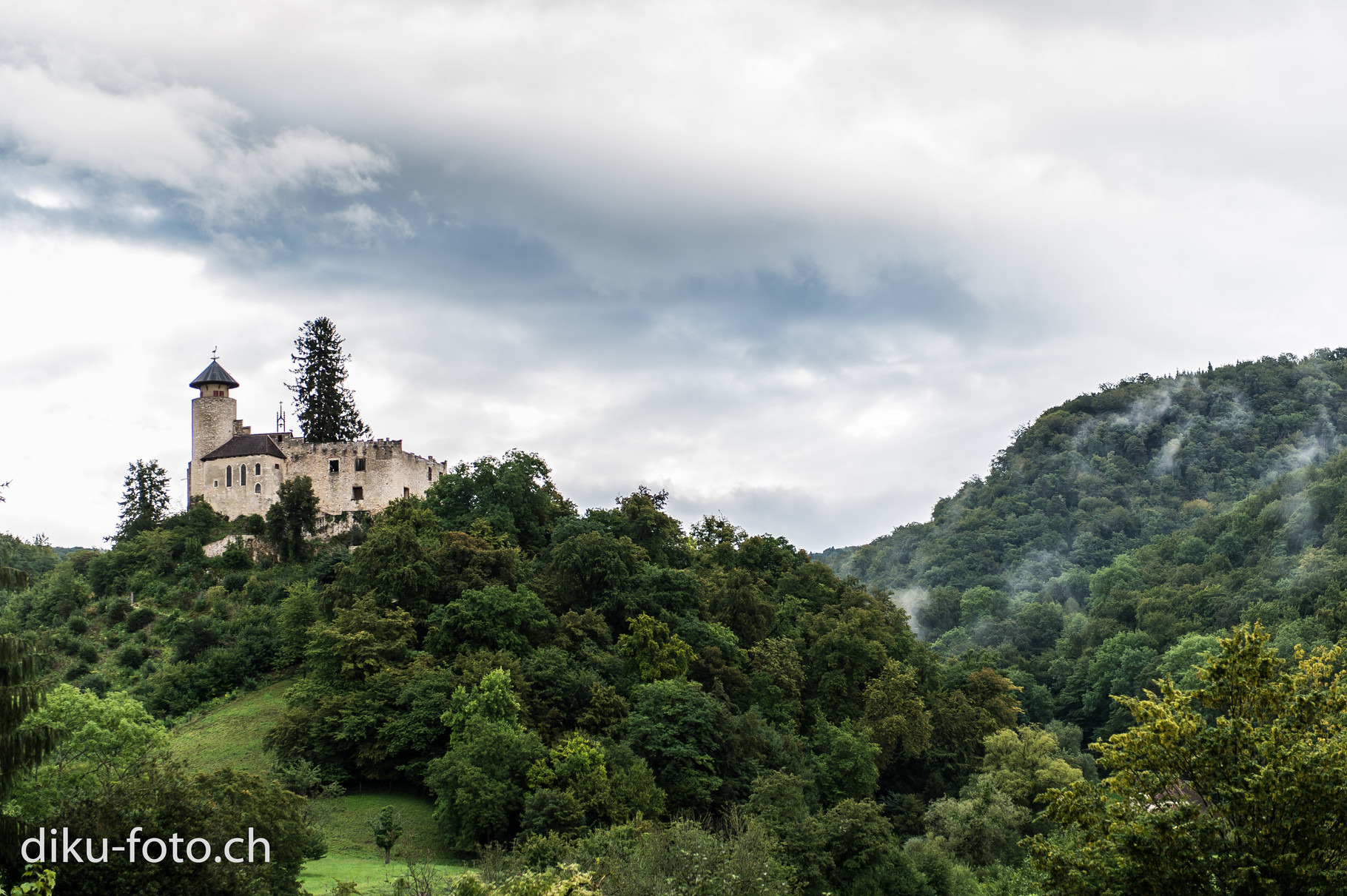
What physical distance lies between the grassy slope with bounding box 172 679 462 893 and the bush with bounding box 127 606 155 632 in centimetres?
948

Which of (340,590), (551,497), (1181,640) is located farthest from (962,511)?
(340,590)

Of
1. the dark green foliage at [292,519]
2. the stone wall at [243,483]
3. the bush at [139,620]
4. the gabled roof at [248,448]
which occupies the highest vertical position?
the gabled roof at [248,448]

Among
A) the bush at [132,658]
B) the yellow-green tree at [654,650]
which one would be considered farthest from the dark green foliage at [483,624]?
the bush at [132,658]

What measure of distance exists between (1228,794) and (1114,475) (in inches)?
5970

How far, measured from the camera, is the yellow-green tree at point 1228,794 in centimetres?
1972

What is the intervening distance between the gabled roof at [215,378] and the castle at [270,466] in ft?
0.14

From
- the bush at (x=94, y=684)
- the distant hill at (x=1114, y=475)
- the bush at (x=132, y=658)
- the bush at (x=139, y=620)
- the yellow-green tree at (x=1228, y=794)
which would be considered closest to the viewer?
the yellow-green tree at (x=1228, y=794)

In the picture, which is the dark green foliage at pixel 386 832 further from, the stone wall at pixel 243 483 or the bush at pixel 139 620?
the stone wall at pixel 243 483

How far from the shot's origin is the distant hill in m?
146

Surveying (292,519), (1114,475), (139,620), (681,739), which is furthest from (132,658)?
(1114,475)

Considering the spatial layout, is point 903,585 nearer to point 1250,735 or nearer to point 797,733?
point 797,733

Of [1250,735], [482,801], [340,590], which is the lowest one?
[482,801]

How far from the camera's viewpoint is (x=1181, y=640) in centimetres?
8831

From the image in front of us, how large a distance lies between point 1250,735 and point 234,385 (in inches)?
2348
